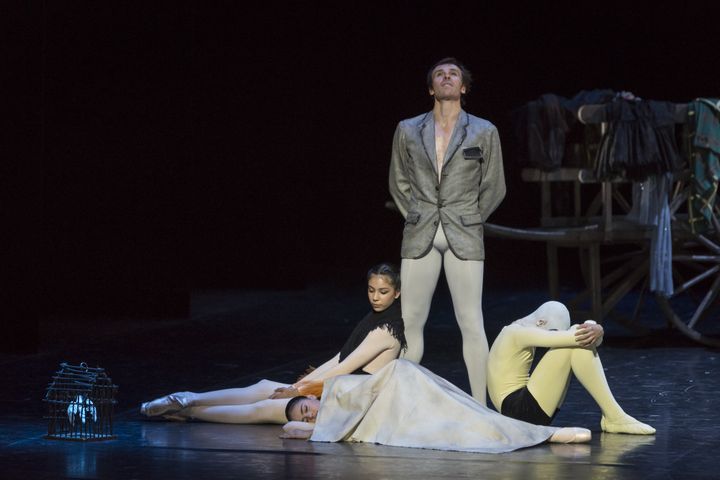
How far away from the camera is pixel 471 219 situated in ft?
19.1

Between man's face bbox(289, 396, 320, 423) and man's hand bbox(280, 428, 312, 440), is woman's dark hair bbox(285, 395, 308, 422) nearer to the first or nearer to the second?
man's face bbox(289, 396, 320, 423)

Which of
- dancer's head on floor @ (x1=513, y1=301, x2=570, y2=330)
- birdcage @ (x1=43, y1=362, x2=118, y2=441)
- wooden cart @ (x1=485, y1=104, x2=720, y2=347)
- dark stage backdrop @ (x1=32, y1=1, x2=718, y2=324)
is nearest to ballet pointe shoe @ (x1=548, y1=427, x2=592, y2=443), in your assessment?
dancer's head on floor @ (x1=513, y1=301, x2=570, y2=330)

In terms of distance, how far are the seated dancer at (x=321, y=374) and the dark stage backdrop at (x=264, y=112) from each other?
2.73 meters

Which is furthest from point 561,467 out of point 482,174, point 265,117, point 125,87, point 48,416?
point 265,117

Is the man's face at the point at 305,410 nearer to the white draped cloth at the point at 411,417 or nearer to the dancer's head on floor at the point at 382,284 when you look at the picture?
the white draped cloth at the point at 411,417

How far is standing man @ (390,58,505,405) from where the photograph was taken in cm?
580

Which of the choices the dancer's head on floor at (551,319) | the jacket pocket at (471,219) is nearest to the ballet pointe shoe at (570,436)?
the dancer's head on floor at (551,319)

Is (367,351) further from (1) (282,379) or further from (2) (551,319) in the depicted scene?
(1) (282,379)

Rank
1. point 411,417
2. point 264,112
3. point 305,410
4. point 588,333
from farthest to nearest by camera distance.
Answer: point 264,112 → point 305,410 → point 411,417 → point 588,333

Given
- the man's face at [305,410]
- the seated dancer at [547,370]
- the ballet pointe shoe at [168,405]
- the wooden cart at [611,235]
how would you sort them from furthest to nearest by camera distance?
the wooden cart at [611,235]
the ballet pointe shoe at [168,405]
the man's face at [305,410]
the seated dancer at [547,370]

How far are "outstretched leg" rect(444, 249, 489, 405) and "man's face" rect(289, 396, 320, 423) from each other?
2.29ft

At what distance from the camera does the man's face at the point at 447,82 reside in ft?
19.0

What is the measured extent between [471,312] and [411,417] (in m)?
0.75

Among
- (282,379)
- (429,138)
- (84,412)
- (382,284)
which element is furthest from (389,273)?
(282,379)
